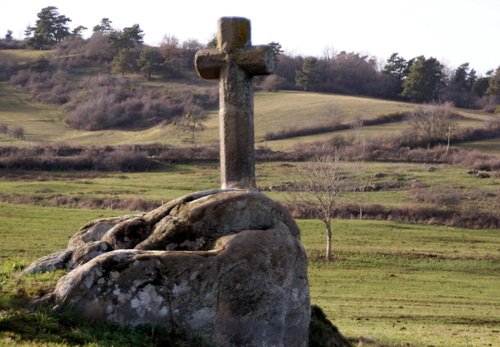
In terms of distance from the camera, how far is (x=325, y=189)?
40812 millimetres

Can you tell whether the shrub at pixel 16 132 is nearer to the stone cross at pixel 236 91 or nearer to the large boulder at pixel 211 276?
the stone cross at pixel 236 91

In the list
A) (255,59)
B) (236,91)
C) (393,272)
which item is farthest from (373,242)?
(255,59)

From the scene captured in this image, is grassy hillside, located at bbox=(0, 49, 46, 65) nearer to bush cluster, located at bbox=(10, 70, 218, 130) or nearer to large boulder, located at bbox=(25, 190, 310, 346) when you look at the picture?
bush cluster, located at bbox=(10, 70, 218, 130)

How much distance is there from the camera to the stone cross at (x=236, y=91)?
523 inches

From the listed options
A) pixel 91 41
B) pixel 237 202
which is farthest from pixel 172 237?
pixel 91 41

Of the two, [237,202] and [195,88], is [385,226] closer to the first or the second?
[237,202]

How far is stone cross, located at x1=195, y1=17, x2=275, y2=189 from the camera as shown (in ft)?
43.6

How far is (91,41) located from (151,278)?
14767 cm

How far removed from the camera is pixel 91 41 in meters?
149

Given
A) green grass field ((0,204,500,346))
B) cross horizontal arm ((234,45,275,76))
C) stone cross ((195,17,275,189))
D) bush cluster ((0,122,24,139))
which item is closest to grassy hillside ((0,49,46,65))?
bush cluster ((0,122,24,139))

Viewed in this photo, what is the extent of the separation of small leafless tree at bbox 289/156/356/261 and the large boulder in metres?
24.9

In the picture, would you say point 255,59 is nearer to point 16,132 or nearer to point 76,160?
point 76,160

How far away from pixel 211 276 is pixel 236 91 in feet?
16.2

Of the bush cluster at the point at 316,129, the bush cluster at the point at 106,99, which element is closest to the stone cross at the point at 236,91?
the bush cluster at the point at 316,129
